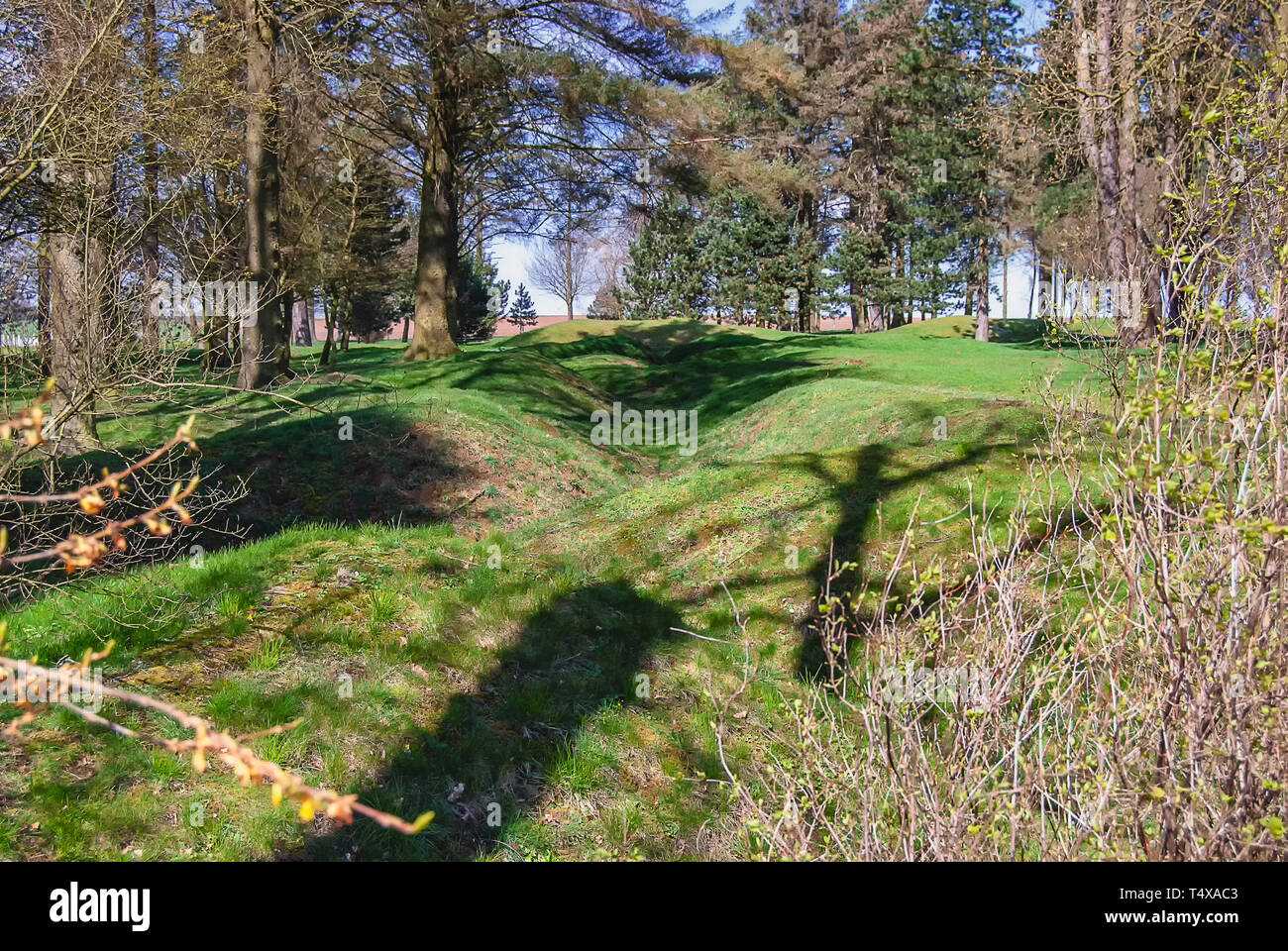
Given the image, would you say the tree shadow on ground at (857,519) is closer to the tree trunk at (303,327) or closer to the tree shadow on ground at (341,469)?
the tree shadow on ground at (341,469)

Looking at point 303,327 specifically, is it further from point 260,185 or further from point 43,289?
point 43,289

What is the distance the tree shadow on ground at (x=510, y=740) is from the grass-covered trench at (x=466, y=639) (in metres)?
0.02

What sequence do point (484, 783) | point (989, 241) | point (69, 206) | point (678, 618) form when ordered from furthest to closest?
point (989, 241), point (69, 206), point (678, 618), point (484, 783)

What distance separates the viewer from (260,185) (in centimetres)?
1573

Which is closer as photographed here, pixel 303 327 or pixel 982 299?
pixel 982 299

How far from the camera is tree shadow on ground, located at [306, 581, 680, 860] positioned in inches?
179

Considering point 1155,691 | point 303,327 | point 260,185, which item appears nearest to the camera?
point 1155,691

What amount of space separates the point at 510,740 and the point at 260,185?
1384 centimetres

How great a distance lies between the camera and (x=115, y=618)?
18.2ft

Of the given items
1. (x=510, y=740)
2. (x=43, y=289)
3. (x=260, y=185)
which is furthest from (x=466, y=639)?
(x=260, y=185)

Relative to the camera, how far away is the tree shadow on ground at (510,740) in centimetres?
454
